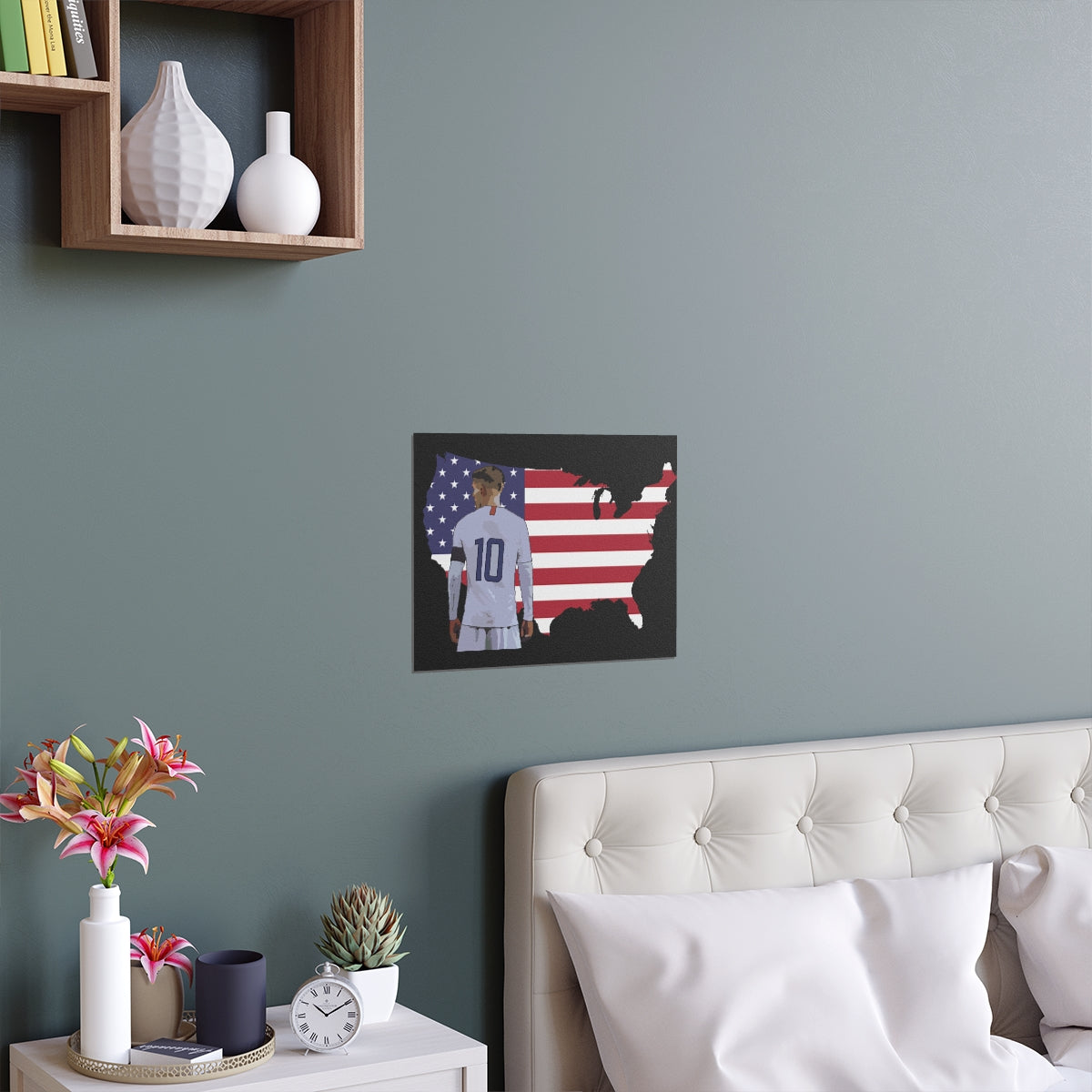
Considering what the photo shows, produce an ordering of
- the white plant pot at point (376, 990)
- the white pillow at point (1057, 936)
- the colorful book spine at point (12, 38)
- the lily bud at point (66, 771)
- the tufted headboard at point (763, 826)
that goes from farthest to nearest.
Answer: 1. the white pillow at point (1057, 936)
2. the tufted headboard at point (763, 826)
3. the white plant pot at point (376, 990)
4. the lily bud at point (66, 771)
5. the colorful book spine at point (12, 38)

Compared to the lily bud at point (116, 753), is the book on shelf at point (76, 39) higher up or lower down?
higher up

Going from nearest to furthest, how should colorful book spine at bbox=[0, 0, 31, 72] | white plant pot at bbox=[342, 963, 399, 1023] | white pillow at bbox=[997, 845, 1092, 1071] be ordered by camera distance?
colorful book spine at bbox=[0, 0, 31, 72] → white plant pot at bbox=[342, 963, 399, 1023] → white pillow at bbox=[997, 845, 1092, 1071]

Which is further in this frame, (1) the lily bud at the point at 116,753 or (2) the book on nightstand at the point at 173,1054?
(1) the lily bud at the point at 116,753

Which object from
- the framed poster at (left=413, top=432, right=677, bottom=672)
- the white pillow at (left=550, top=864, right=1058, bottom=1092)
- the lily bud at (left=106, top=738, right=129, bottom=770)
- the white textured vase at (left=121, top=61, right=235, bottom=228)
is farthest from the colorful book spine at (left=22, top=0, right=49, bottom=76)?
the white pillow at (left=550, top=864, right=1058, bottom=1092)

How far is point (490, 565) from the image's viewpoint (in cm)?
226

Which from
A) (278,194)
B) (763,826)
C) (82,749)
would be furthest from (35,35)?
(763,826)

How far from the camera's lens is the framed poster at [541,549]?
223 cm

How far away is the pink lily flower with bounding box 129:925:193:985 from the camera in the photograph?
1932mm

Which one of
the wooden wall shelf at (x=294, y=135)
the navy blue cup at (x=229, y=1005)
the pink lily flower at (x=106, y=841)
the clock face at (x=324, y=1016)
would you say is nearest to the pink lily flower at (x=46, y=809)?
the pink lily flower at (x=106, y=841)

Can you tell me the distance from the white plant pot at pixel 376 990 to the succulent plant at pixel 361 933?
0.01 metres

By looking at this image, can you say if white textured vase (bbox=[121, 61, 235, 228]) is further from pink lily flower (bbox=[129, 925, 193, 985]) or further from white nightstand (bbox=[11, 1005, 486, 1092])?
white nightstand (bbox=[11, 1005, 486, 1092])

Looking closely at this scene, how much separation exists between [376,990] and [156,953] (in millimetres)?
297

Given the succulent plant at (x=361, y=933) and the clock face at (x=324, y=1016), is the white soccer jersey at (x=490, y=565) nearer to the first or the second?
the succulent plant at (x=361, y=933)

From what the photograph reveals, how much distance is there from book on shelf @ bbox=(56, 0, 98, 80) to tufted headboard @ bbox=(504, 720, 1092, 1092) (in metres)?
1.14
